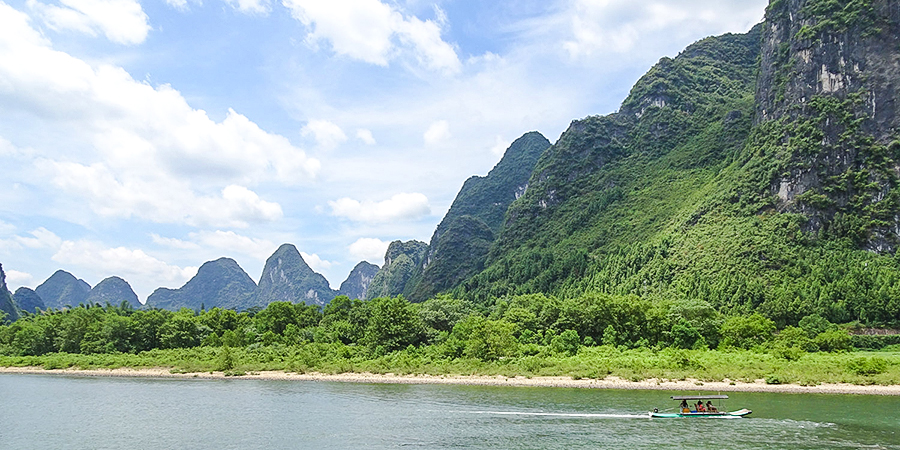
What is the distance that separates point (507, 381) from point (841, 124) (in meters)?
90.0

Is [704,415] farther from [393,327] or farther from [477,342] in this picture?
[393,327]

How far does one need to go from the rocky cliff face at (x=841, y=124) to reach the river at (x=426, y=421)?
67.5 m

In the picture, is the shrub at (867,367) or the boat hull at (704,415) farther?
the shrub at (867,367)

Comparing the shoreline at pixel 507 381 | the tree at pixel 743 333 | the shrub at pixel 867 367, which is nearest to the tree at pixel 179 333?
the shoreline at pixel 507 381

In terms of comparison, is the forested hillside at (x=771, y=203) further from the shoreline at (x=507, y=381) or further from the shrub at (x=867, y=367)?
the shoreline at (x=507, y=381)

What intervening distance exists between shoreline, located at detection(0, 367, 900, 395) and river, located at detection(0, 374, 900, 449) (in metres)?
1.83

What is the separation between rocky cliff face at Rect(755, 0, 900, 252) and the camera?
302 feet

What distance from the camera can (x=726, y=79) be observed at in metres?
191

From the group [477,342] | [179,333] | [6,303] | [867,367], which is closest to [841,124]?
[867,367]

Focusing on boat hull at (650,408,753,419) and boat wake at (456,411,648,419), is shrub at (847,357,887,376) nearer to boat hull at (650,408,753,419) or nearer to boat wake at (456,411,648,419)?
boat hull at (650,408,753,419)

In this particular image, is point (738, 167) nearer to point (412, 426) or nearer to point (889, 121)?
point (889, 121)

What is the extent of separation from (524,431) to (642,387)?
723 inches

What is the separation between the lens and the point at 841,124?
332 ft

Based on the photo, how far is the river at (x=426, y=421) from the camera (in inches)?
1067
